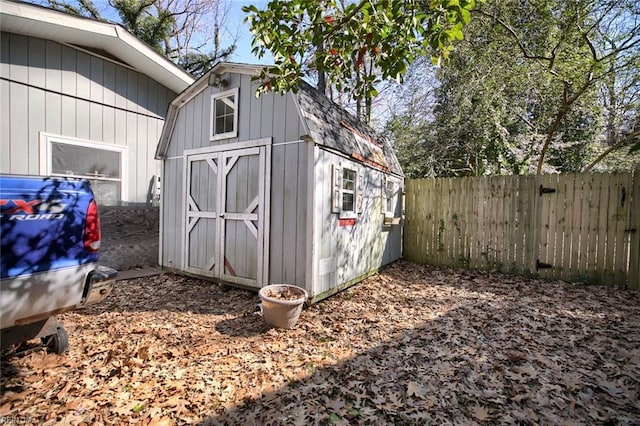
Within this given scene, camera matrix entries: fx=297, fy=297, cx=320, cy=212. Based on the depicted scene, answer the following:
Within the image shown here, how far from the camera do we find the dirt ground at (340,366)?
85.9 inches

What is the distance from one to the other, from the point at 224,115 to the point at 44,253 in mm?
3707

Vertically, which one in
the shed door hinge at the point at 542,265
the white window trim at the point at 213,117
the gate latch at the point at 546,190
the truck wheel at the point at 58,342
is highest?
the white window trim at the point at 213,117

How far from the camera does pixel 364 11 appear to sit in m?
2.43

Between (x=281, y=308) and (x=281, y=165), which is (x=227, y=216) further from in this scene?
(x=281, y=308)

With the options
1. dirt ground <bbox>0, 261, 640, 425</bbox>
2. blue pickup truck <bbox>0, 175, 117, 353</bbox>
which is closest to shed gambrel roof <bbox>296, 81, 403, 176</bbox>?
dirt ground <bbox>0, 261, 640, 425</bbox>

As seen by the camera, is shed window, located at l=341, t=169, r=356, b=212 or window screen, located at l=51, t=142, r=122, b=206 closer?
shed window, located at l=341, t=169, r=356, b=212

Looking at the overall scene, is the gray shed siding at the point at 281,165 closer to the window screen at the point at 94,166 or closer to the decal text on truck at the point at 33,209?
the window screen at the point at 94,166

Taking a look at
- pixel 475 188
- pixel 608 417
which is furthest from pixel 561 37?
pixel 608 417

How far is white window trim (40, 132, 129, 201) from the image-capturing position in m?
5.34

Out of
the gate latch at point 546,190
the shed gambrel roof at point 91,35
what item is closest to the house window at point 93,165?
the shed gambrel roof at point 91,35

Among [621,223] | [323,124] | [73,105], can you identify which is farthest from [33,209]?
[621,223]

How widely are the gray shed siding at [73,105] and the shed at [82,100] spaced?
0.04 feet

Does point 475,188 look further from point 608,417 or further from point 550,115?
point 608,417

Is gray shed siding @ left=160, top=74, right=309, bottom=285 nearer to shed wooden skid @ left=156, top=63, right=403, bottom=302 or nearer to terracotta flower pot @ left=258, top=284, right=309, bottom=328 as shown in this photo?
shed wooden skid @ left=156, top=63, right=403, bottom=302
